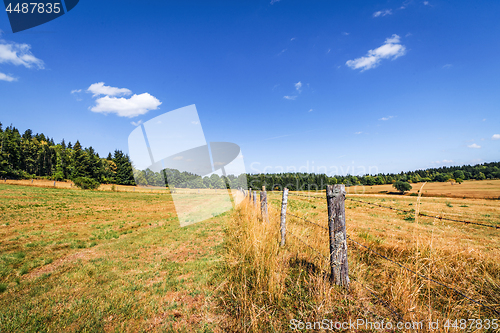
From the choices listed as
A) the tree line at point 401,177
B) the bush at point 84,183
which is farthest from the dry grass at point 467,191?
the bush at point 84,183

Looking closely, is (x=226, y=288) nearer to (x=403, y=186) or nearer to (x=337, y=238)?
(x=337, y=238)

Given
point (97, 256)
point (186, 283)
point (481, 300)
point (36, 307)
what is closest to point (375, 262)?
point (481, 300)

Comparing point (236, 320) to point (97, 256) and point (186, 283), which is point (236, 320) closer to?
point (186, 283)

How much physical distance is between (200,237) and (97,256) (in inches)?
136

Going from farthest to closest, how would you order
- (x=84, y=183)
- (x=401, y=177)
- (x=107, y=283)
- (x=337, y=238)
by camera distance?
(x=401, y=177)
(x=84, y=183)
(x=107, y=283)
(x=337, y=238)

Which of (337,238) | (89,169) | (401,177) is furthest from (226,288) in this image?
(401,177)

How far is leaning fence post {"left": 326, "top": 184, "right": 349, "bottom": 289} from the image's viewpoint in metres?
2.84

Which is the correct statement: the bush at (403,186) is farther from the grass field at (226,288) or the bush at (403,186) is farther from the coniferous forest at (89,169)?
the grass field at (226,288)

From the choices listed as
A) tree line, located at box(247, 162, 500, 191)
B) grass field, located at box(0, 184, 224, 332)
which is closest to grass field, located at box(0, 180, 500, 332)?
grass field, located at box(0, 184, 224, 332)

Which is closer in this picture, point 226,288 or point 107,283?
point 226,288

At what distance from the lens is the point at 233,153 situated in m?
14.5

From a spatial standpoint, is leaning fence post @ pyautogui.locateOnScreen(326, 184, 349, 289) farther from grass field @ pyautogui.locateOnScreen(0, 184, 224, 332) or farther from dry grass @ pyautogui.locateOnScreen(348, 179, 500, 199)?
dry grass @ pyautogui.locateOnScreen(348, 179, 500, 199)

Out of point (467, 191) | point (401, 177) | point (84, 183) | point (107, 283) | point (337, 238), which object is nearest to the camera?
point (337, 238)

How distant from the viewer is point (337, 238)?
293cm
